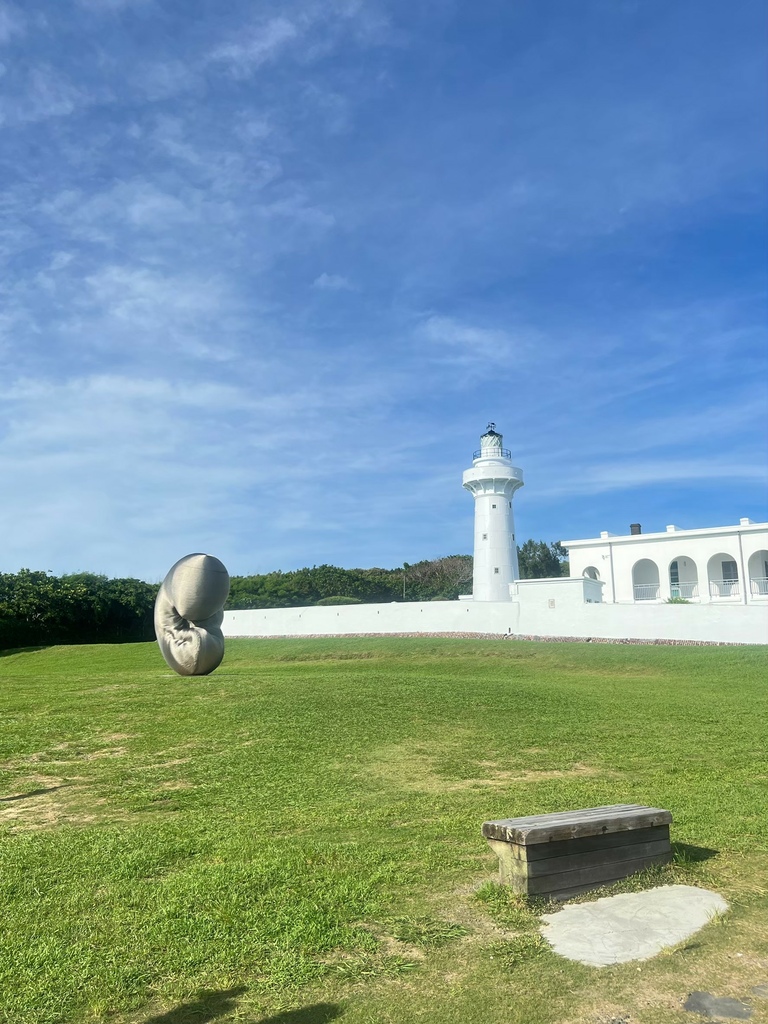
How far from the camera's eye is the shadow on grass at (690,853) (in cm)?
532

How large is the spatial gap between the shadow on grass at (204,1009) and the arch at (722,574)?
38738 mm

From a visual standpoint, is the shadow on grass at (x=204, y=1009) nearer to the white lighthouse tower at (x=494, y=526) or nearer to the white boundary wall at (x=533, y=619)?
the white boundary wall at (x=533, y=619)

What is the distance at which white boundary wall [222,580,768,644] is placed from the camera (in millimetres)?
27906

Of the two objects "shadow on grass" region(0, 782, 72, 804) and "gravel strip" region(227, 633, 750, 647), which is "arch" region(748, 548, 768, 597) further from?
"shadow on grass" region(0, 782, 72, 804)

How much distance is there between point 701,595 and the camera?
1543 inches

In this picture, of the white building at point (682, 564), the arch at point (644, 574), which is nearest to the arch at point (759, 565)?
the white building at point (682, 564)

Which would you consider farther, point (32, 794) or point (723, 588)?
point (723, 588)

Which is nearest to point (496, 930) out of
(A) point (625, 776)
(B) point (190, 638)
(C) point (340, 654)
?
(A) point (625, 776)

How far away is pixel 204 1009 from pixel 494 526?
1472 inches

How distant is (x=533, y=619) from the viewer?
32.8 meters

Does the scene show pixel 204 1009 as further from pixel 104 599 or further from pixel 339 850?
pixel 104 599

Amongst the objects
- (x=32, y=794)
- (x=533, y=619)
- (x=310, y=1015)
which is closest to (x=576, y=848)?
(x=310, y=1015)

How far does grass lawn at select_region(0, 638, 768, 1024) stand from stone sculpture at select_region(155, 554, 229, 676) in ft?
12.7

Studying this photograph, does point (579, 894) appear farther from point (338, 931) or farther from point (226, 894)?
point (226, 894)
